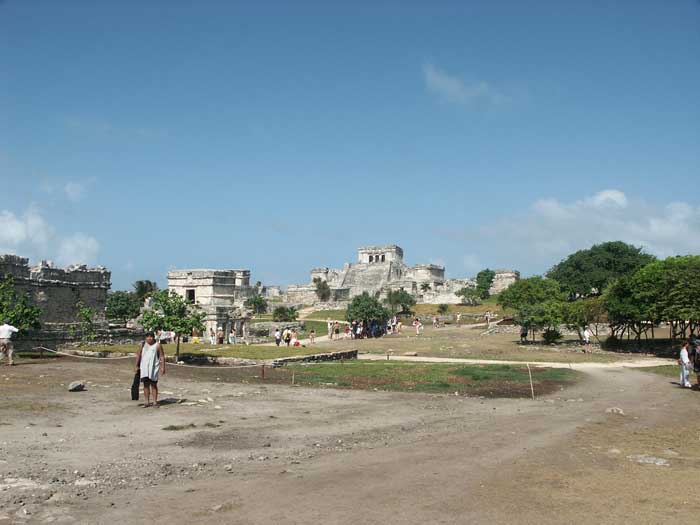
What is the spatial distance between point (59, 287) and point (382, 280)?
89.9m

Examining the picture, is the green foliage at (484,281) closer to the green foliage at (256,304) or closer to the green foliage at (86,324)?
the green foliage at (256,304)

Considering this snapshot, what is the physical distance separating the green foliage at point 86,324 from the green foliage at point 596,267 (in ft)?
197

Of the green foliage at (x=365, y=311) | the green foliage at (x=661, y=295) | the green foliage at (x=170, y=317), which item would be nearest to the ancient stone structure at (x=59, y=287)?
the green foliage at (x=170, y=317)

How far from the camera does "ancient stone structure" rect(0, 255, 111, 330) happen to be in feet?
94.2

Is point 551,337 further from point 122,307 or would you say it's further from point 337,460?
point 122,307

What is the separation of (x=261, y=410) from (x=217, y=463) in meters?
4.96

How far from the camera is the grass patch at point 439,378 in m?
19.3

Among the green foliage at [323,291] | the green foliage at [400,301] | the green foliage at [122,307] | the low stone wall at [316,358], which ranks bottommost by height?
the low stone wall at [316,358]

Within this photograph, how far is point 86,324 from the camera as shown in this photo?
98.9ft

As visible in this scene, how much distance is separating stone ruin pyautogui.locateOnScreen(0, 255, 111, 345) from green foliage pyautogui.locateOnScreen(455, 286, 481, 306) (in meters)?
70.4

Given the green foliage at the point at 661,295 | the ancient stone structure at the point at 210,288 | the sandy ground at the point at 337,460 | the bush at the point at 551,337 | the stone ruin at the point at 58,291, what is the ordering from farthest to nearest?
1. the ancient stone structure at the point at 210,288
2. the bush at the point at 551,337
3. the green foliage at the point at 661,295
4. the stone ruin at the point at 58,291
5. the sandy ground at the point at 337,460

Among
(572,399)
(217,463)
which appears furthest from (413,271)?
(217,463)

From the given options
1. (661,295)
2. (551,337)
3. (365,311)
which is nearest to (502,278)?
(365,311)

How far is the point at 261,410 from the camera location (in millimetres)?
13898
